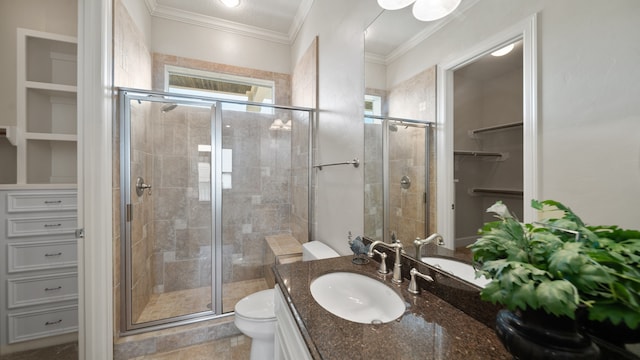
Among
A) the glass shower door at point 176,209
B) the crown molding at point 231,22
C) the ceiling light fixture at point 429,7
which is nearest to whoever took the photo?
the ceiling light fixture at point 429,7

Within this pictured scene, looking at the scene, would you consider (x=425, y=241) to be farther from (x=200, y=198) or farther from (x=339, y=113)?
(x=200, y=198)

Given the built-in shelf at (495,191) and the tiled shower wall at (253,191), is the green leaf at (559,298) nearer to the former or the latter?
the built-in shelf at (495,191)

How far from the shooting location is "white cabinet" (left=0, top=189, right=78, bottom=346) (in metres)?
1.60

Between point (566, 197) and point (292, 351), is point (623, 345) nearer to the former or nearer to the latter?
point (566, 197)

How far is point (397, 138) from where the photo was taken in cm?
117

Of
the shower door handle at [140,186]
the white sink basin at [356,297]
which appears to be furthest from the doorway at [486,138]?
the shower door handle at [140,186]

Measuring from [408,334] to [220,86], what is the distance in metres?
2.85

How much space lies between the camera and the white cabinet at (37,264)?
5.25ft

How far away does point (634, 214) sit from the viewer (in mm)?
486

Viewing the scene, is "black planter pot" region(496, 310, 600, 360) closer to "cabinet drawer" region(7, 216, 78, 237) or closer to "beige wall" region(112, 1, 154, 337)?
"beige wall" region(112, 1, 154, 337)

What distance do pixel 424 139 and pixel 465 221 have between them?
35 centimetres

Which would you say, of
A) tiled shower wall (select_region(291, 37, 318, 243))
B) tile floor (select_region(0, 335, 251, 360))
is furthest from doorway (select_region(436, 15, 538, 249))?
tile floor (select_region(0, 335, 251, 360))

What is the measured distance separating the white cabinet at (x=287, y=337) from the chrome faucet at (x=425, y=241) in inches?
21.2

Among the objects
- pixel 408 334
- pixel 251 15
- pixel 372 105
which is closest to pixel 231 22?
pixel 251 15
